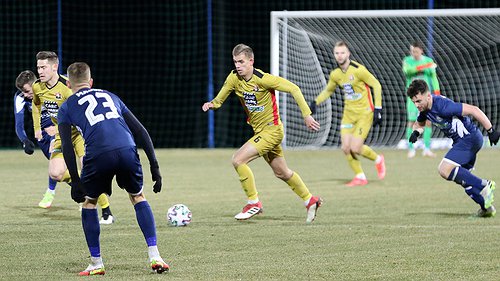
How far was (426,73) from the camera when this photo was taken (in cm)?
1702

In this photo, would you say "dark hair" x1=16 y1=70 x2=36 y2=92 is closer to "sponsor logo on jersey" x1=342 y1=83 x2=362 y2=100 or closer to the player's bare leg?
the player's bare leg

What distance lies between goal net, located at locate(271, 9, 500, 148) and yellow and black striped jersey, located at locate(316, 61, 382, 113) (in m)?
3.27

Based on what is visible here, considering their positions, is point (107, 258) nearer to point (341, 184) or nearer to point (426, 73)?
point (341, 184)

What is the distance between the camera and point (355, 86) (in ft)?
45.2

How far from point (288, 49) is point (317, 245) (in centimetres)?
971

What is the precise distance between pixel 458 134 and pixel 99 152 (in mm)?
4680

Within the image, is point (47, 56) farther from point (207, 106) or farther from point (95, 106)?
point (95, 106)

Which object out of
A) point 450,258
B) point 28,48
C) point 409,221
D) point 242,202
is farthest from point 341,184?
point 28,48

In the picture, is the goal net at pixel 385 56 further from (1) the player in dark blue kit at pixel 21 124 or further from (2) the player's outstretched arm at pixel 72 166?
(2) the player's outstretched arm at pixel 72 166

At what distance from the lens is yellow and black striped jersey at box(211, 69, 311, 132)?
33.1 feet

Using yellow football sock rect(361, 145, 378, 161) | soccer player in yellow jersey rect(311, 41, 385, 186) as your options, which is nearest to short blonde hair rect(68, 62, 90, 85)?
soccer player in yellow jersey rect(311, 41, 385, 186)

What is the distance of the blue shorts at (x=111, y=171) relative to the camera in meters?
6.67

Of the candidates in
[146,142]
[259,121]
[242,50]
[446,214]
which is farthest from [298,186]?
[146,142]

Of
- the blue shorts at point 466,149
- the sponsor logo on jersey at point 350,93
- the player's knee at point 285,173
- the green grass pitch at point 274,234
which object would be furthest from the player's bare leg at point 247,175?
the sponsor logo on jersey at point 350,93
